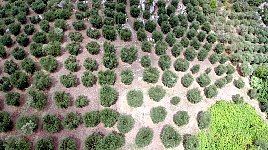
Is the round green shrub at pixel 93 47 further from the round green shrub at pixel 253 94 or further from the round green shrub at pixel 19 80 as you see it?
the round green shrub at pixel 253 94

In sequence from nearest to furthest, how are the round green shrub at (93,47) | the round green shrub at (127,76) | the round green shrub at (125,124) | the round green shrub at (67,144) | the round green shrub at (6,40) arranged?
the round green shrub at (67,144) → the round green shrub at (125,124) → the round green shrub at (127,76) → the round green shrub at (93,47) → the round green shrub at (6,40)

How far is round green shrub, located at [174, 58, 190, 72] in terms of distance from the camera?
2592cm

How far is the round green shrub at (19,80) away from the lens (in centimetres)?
2342

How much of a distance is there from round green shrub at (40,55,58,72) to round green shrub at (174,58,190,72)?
8070mm

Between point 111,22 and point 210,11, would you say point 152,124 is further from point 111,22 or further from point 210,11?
point 210,11

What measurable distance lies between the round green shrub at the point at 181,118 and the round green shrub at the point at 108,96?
394 centimetres

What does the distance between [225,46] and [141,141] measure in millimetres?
10586

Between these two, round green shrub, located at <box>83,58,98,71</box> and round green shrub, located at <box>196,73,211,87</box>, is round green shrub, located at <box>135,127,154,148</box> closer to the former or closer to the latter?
round green shrub, located at <box>83,58,98,71</box>

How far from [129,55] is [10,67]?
7.70 metres

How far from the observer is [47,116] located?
73.2 ft

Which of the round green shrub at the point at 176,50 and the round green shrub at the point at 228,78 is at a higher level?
the round green shrub at the point at 176,50

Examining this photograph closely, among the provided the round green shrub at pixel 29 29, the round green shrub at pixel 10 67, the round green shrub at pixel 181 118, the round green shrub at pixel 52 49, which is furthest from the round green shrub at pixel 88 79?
the round green shrub at pixel 181 118

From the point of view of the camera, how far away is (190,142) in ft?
75.0

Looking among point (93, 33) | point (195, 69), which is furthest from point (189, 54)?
point (93, 33)
